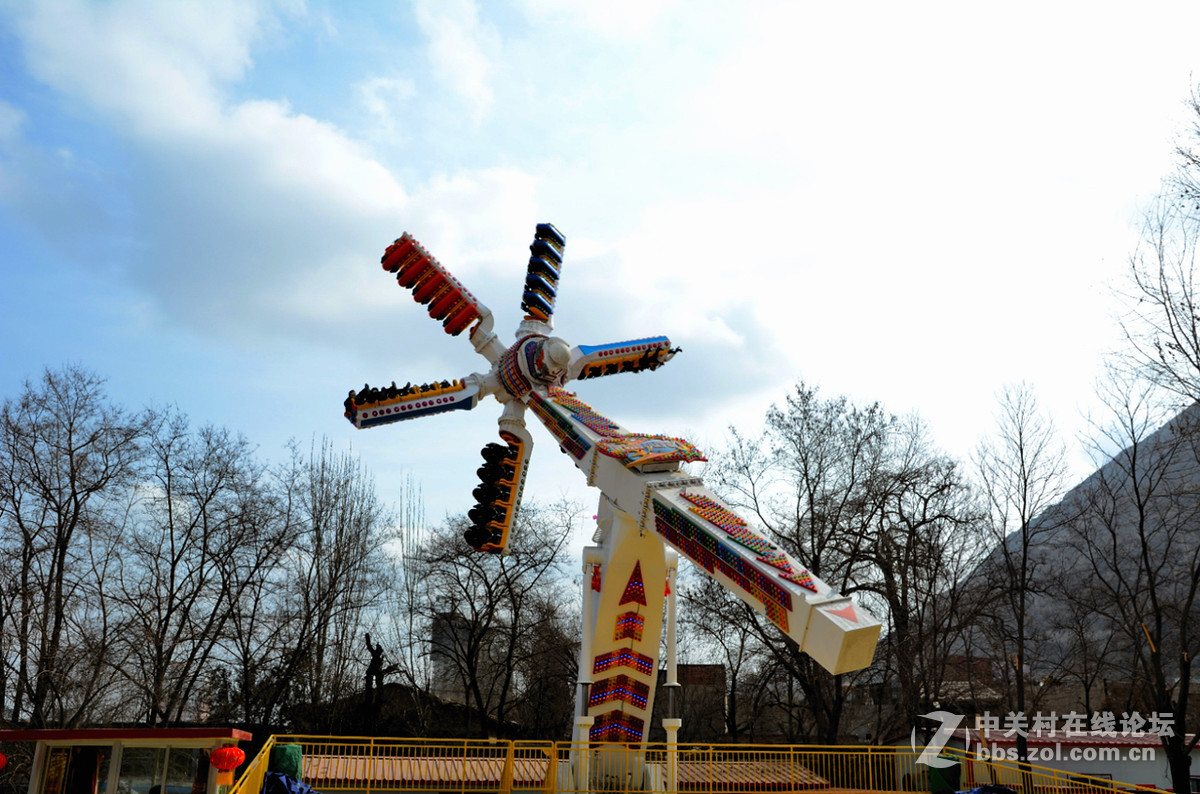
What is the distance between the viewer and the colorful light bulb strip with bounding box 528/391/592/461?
14.0 meters

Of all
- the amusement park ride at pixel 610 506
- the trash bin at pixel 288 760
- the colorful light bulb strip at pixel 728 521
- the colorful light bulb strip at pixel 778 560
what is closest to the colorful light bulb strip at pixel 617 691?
the amusement park ride at pixel 610 506

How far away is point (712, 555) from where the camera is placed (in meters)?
10.9

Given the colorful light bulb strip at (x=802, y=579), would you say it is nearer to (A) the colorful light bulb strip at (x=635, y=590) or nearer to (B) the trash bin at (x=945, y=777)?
(A) the colorful light bulb strip at (x=635, y=590)

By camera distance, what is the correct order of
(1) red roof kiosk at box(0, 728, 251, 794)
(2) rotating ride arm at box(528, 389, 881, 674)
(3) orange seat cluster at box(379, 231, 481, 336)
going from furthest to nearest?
(3) orange seat cluster at box(379, 231, 481, 336)
(1) red roof kiosk at box(0, 728, 251, 794)
(2) rotating ride arm at box(528, 389, 881, 674)

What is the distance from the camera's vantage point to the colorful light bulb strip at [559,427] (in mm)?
14008

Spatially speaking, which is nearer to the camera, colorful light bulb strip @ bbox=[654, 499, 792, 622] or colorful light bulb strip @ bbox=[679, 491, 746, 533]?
colorful light bulb strip @ bbox=[654, 499, 792, 622]

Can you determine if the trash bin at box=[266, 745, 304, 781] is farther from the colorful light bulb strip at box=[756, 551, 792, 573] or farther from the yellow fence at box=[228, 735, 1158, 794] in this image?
the colorful light bulb strip at box=[756, 551, 792, 573]

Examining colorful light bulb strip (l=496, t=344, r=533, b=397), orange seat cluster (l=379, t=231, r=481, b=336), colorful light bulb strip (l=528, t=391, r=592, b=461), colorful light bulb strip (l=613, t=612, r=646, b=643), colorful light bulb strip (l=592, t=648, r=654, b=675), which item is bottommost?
colorful light bulb strip (l=592, t=648, r=654, b=675)

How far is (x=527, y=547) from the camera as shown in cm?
3328

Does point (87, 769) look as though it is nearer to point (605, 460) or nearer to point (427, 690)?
point (605, 460)

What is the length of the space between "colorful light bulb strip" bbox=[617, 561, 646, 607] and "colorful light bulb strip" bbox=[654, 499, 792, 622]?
74.0 inches

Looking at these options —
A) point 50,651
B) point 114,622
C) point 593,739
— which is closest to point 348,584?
point 114,622

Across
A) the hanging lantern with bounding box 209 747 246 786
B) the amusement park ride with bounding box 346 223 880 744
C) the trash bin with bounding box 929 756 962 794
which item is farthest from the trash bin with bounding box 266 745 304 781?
the trash bin with bounding box 929 756 962 794

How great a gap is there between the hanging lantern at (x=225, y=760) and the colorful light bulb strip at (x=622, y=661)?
5215 mm
